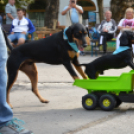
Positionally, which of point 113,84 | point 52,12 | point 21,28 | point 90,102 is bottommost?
point 90,102

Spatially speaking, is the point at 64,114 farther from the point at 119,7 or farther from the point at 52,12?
the point at 52,12

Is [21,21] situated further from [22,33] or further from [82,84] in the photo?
[82,84]

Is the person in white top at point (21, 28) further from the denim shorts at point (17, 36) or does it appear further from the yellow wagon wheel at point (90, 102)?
the yellow wagon wheel at point (90, 102)

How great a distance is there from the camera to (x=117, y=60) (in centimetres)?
539

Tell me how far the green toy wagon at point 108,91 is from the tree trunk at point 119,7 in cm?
1302

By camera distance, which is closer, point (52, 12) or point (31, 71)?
point (31, 71)

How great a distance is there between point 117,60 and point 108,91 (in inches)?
19.3

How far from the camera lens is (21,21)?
10.6m

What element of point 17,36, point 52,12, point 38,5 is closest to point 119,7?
point 52,12

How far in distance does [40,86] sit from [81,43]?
2503mm

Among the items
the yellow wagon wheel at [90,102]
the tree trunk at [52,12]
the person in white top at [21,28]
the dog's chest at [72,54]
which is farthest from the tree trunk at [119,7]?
the yellow wagon wheel at [90,102]

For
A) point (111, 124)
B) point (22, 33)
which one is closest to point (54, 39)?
point (111, 124)

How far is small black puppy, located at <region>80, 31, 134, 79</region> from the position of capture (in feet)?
17.4

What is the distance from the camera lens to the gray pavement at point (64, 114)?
434cm
